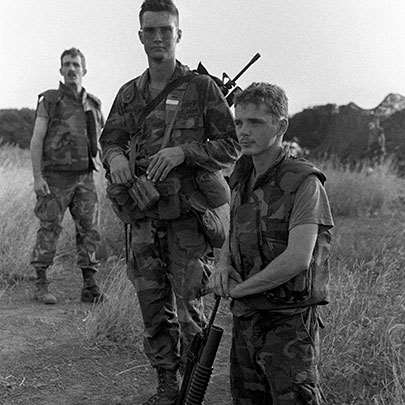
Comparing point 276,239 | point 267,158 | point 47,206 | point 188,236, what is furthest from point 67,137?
point 276,239

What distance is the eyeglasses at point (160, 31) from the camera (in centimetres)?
319

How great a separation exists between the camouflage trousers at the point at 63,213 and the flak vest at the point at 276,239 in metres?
3.14

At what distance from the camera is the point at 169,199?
316 cm

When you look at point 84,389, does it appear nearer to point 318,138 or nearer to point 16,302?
point 16,302

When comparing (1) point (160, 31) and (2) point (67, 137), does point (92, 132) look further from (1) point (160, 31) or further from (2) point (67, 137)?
(1) point (160, 31)

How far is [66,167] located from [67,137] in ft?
0.80

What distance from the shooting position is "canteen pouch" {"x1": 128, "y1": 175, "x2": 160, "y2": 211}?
3.13 metres

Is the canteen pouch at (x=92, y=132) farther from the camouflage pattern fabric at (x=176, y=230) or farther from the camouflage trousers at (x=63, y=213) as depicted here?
the camouflage pattern fabric at (x=176, y=230)

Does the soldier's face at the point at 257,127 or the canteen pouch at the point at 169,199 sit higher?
the soldier's face at the point at 257,127

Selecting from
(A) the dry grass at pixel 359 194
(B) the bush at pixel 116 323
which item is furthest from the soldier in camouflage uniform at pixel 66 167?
(A) the dry grass at pixel 359 194

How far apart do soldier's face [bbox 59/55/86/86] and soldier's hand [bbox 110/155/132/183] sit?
228 cm

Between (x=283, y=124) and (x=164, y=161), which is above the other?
(x=283, y=124)

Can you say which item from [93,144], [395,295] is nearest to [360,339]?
[395,295]

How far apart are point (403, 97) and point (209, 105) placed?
2060cm
